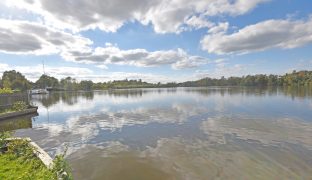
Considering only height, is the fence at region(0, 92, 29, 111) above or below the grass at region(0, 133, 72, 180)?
above

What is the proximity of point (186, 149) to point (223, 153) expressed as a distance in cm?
211

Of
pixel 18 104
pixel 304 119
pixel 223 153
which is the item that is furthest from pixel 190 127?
pixel 18 104

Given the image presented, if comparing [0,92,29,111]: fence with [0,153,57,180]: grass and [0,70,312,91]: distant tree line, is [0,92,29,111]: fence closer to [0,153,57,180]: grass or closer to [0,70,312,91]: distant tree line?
[0,153,57,180]: grass

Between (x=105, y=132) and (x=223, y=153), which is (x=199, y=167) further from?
(x=105, y=132)

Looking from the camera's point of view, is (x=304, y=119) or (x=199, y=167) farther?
(x=304, y=119)

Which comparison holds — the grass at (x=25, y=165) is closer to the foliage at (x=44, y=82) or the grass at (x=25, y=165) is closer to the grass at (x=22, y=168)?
the grass at (x=22, y=168)

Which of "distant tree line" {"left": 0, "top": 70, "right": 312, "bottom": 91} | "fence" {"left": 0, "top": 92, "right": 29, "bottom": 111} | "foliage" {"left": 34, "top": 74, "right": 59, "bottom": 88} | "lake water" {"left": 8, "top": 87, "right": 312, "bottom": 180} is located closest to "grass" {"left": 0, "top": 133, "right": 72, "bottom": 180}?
"lake water" {"left": 8, "top": 87, "right": 312, "bottom": 180}

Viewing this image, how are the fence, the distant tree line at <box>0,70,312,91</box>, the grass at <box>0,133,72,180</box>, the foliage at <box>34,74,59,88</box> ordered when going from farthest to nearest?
1. the foliage at <box>34,74,59,88</box>
2. the distant tree line at <box>0,70,312,91</box>
3. the fence
4. the grass at <box>0,133,72,180</box>

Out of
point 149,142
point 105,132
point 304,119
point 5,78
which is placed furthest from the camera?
point 5,78

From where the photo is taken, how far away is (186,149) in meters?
12.3

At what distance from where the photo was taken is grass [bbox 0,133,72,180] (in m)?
6.45

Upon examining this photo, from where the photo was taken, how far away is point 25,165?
7.91 meters

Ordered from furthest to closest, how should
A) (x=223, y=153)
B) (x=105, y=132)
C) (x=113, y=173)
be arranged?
(x=105, y=132)
(x=223, y=153)
(x=113, y=173)

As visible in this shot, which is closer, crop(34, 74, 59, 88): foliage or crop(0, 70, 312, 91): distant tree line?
crop(0, 70, 312, 91): distant tree line
